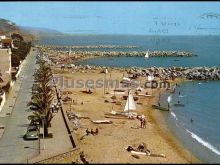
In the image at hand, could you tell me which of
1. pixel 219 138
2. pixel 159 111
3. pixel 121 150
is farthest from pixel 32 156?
pixel 159 111

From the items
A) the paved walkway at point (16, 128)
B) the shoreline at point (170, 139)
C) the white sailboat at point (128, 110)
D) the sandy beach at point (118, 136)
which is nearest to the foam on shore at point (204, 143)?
the shoreline at point (170, 139)

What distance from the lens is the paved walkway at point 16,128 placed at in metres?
26.5

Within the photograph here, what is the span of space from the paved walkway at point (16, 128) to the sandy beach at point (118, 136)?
8.81 ft

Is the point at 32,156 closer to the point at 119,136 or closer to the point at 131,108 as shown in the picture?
the point at 119,136

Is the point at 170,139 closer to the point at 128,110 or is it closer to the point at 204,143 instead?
the point at 204,143

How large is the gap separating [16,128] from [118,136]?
24.8ft

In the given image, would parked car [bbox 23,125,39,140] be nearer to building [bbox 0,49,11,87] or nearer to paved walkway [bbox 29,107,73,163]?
paved walkway [bbox 29,107,73,163]

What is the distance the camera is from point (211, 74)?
8250 cm

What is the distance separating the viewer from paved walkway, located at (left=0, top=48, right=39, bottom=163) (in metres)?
26.5

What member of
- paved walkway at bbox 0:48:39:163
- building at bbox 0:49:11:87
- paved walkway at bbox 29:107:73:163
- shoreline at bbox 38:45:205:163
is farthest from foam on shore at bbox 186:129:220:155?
building at bbox 0:49:11:87

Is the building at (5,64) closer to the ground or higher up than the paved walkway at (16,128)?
higher up

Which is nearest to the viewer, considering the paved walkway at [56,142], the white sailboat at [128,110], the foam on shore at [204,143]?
the paved walkway at [56,142]

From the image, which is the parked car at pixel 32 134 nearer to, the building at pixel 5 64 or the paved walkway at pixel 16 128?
the paved walkway at pixel 16 128

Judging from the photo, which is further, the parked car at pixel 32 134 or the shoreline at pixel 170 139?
the shoreline at pixel 170 139
